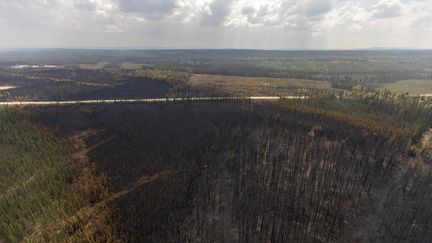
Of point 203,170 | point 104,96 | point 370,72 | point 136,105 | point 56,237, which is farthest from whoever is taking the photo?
point 370,72

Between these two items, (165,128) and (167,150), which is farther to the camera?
(165,128)

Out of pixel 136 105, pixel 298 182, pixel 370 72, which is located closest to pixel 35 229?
pixel 298 182

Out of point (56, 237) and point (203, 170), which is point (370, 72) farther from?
point (56, 237)

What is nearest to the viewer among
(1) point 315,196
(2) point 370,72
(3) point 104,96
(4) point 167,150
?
(1) point 315,196

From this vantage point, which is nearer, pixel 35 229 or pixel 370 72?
pixel 35 229

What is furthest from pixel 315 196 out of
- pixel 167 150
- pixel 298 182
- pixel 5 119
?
pixel 5 119

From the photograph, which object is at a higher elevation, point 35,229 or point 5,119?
point 5,119

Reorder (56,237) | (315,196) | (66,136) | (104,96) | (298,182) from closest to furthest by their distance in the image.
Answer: (56,237) < (315,196) < (298,182) < (66,136) < (104,96)

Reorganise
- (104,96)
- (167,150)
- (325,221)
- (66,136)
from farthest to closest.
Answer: (104,96) → (66,136) → (167,150) → (325,221)

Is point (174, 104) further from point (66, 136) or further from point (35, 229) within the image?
point (35, 229)
